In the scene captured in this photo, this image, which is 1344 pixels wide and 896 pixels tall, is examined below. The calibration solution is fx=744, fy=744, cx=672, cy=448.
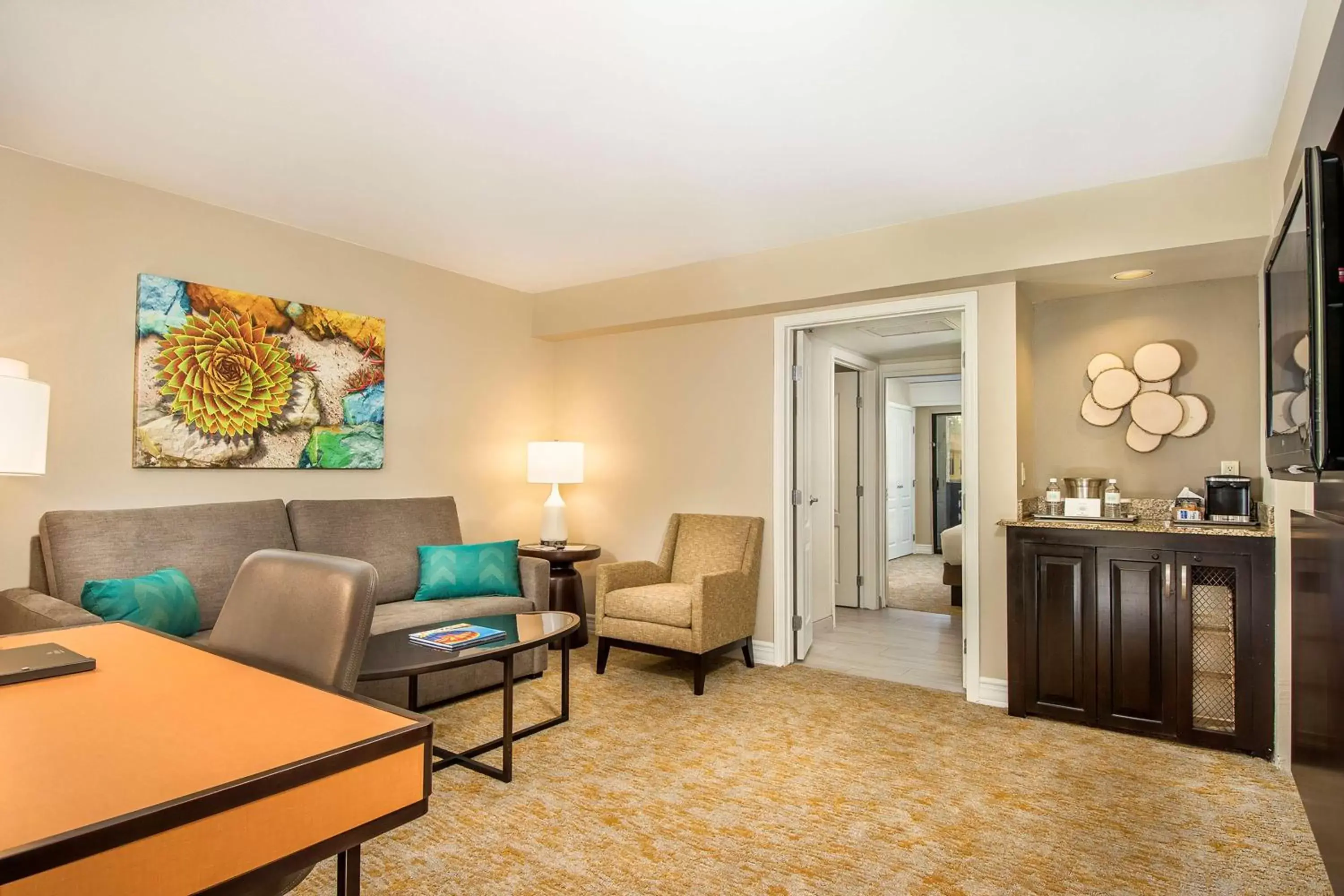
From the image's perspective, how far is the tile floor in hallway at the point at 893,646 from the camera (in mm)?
4234

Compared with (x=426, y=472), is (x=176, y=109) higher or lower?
higher

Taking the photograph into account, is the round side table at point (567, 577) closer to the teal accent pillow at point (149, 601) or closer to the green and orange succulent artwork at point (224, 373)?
the green and orange succulent artwork at point (224, 373)

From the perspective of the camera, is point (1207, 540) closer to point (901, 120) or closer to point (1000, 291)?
point (1000, 291)

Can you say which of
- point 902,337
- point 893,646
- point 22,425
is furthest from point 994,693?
point 22,425

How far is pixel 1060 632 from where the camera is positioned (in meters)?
3.38

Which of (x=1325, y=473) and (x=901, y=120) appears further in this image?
(x=901, y=120)

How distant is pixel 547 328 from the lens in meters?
5.19

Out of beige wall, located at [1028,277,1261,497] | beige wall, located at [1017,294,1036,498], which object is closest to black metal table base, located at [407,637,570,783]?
beige wall, located at [1017,294,1036,498]

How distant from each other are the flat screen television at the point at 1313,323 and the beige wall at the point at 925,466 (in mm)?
8231

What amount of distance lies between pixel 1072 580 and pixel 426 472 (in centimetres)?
352

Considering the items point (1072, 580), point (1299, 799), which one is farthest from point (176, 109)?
point (1299, 799)

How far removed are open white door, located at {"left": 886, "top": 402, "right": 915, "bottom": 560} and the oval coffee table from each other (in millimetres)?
6343

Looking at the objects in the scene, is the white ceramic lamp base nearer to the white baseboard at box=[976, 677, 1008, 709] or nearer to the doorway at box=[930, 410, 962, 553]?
the white baseboard at box=[976, 677, 1008, 709]

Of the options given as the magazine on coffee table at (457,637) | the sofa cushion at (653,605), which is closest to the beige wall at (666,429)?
the sofa cushion at (653,605)
